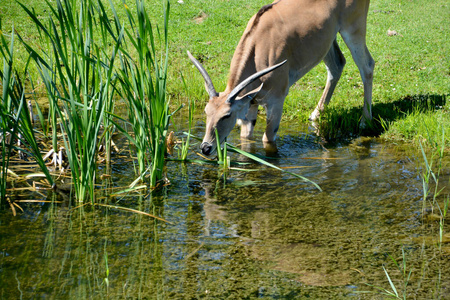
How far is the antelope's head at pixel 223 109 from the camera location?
17.6 ft

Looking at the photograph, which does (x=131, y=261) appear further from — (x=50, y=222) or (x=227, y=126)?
(x=227, y=126)

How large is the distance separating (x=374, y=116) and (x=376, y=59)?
8.39 ft

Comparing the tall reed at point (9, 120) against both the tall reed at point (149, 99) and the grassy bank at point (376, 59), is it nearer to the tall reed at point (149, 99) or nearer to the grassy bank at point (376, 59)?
the tall reed at point (149, 99)

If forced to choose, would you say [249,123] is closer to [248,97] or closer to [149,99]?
[248,97]

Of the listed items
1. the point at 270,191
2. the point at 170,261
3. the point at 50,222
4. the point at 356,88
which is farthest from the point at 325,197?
the point at 356,88

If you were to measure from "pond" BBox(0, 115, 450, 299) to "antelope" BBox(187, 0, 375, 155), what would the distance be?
2.79ft

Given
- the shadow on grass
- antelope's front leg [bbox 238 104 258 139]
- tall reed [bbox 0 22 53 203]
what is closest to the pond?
tall reed [bbox 0 22 53 203]

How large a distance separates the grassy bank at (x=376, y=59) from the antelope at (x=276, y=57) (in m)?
0.44

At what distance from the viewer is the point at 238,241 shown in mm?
3566

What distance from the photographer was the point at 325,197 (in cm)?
444

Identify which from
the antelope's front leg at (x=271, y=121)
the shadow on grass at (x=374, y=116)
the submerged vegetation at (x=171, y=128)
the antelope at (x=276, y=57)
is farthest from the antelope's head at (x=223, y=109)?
the shadow on grass at (x=374, y=116)

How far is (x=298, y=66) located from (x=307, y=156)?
1.40 m

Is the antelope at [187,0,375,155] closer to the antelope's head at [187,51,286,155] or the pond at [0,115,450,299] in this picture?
the antelope's head at [187,51,286,155]

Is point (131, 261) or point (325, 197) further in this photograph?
point (325, 197)
